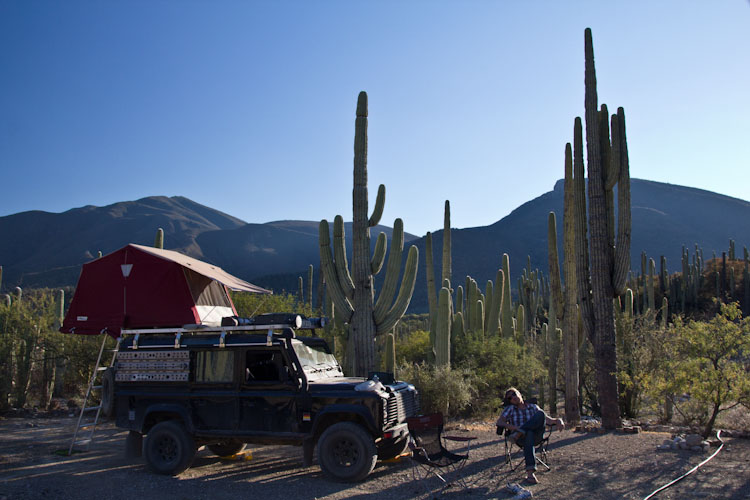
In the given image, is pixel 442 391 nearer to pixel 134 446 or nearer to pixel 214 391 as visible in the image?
pixel 214 391

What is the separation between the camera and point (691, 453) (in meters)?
8.38

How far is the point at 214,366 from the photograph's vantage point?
26.6 ft

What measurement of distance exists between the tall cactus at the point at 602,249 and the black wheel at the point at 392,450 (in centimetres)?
502

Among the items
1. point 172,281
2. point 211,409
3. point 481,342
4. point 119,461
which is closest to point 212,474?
point 211,409

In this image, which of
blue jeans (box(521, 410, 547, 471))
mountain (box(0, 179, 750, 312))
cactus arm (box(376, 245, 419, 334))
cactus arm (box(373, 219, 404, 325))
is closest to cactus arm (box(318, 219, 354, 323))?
cactus arm (box(373, 219, 404, 325))

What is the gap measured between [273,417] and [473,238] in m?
80.5

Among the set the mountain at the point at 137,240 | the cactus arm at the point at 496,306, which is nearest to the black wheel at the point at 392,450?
the cactus arm at the point at 496,306

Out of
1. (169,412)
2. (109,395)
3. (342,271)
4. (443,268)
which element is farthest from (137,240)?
(169,412)

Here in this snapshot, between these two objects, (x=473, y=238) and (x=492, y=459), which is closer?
(x=492, y=459)

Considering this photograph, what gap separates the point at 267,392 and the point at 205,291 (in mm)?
3227

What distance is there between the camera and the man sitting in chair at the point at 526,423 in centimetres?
714

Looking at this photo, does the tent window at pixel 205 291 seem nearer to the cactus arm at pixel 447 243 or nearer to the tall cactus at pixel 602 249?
the tall cactus at pixel 602 249

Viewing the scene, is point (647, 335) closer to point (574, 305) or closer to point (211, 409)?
point (574, 305)

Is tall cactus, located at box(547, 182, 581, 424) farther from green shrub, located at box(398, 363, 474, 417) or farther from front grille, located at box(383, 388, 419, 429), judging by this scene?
front grille, located at box(383, 388, 419, 429)
